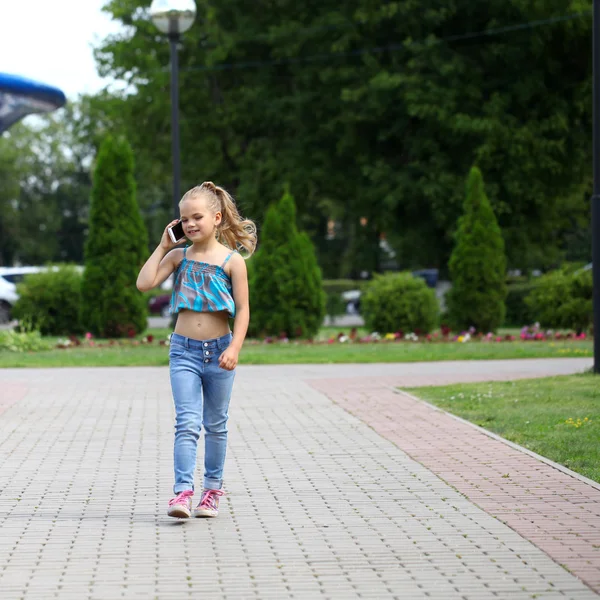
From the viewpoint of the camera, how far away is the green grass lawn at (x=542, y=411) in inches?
338

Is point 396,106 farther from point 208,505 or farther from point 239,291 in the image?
point 208,505

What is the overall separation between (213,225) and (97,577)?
86.4 inches

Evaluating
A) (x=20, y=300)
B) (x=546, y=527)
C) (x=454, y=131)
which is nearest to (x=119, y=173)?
(x=20, y=300)

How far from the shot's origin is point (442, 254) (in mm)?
33812

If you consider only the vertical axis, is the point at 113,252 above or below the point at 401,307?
above

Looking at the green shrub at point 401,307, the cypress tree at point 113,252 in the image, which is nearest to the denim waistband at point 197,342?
the green shrub at point 401,307

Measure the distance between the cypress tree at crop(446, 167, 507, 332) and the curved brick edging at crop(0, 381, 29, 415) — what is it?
422 inches

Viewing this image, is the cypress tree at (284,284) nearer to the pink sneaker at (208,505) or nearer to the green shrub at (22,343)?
the green shrub at (22,343)

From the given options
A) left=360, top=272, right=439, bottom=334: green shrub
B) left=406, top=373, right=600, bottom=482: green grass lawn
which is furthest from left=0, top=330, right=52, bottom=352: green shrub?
left=406, top=373, right=600, bottom=482: green grass lawn

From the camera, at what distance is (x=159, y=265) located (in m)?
6.67

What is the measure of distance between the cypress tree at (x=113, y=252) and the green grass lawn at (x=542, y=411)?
1076 centimetres

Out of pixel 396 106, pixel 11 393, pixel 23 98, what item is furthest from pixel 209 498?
pixel 396 106

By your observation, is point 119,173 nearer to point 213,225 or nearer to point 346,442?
point 346,442

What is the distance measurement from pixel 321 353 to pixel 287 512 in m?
12.0
